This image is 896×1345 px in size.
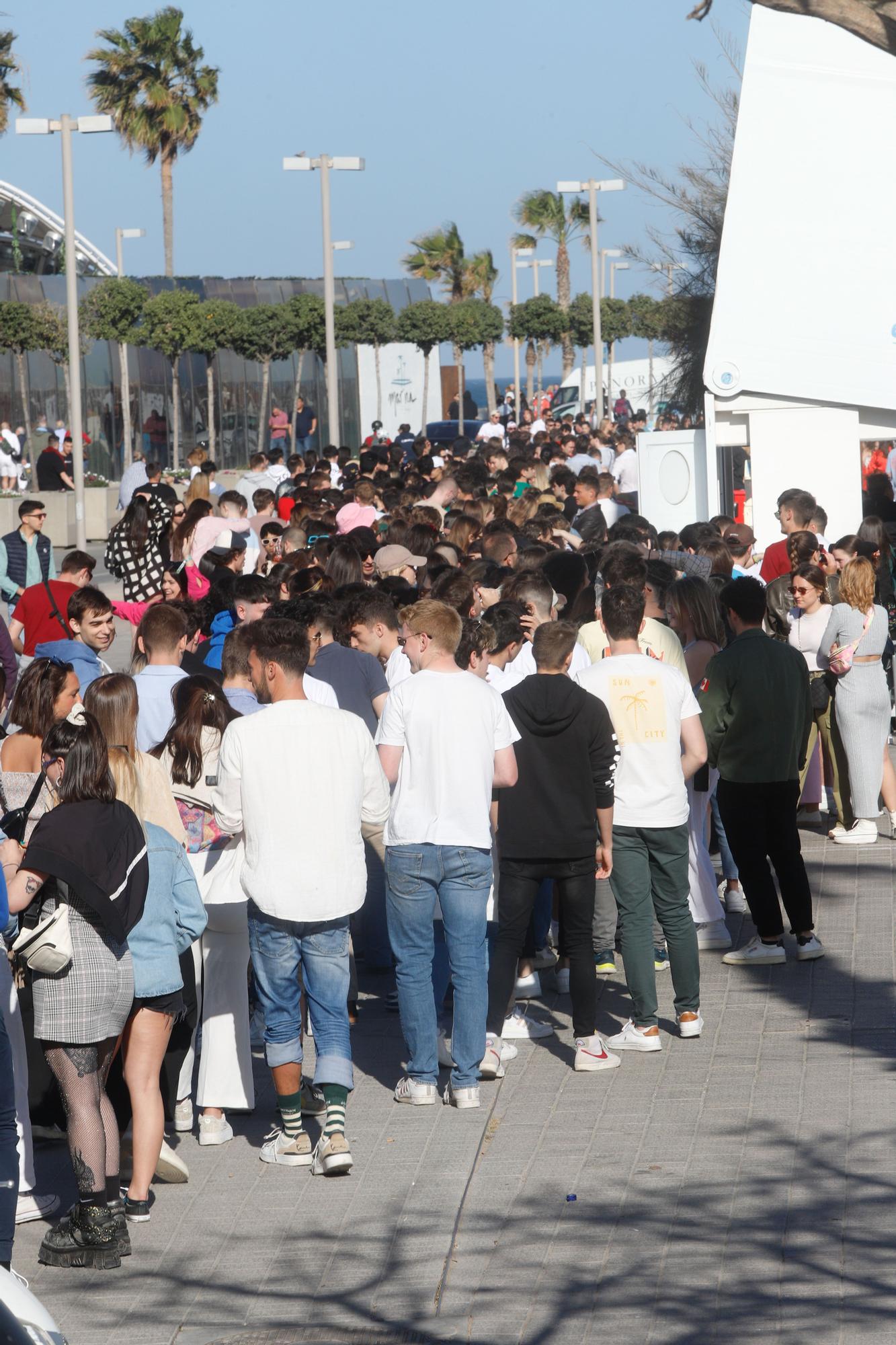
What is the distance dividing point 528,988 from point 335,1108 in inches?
86.8

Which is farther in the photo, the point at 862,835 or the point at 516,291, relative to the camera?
the point at 516,291

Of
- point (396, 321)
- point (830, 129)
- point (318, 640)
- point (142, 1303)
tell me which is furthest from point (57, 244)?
point (142, 1303)

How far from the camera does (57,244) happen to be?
5809 centimetres

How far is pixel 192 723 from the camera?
21.8 feet

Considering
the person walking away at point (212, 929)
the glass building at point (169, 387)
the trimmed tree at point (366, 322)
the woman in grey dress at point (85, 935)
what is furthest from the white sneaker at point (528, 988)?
the trimmed tree at point (366, 322)

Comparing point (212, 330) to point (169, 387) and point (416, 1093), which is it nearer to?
point (169, 387)

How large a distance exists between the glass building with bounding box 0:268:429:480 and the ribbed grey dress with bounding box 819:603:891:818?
31.5 meters

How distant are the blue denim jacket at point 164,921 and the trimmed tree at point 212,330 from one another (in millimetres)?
36763

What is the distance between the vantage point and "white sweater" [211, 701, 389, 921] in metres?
6.07

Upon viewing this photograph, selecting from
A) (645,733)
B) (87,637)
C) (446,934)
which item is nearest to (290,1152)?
(446,934)

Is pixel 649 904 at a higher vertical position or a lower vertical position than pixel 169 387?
lower

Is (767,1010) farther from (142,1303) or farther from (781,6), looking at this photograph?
(781,6)

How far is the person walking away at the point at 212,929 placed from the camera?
6.55m

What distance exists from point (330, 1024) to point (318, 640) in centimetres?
267
